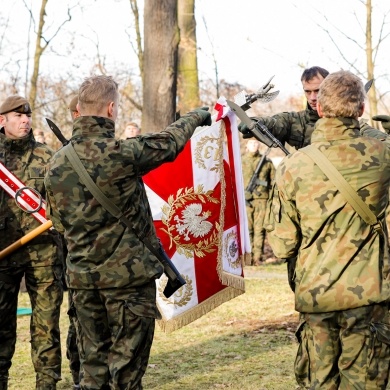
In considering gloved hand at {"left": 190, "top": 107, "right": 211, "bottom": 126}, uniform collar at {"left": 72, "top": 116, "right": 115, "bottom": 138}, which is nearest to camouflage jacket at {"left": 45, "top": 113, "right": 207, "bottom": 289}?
uniform collar at {"left": 72, "top": 116, "right": 115, "bottom": 138}

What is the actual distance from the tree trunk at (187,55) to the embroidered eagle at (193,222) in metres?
9.91

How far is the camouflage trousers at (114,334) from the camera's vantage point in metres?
4.60

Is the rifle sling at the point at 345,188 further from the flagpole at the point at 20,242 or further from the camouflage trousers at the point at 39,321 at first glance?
the camouflage trousers at the point at 39,321

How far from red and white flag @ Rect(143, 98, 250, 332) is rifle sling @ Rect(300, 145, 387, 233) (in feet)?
6.87

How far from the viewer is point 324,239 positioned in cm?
414

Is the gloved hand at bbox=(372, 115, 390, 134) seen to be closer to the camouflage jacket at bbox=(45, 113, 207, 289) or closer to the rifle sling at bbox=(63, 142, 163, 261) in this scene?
the camouflage jacket at bbox=(45, 113, 207, 289)

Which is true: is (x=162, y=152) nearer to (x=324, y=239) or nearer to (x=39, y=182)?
(x=324, y=239)

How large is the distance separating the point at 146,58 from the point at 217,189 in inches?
209

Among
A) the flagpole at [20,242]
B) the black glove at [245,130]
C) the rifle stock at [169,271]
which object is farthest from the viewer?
the flagpole at [20,242]

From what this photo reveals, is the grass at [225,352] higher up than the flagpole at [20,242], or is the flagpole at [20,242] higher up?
the flagpole at [20,242]

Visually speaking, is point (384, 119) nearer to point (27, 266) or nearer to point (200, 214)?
point (200, 214)

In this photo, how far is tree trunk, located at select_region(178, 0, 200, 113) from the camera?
15953 mm

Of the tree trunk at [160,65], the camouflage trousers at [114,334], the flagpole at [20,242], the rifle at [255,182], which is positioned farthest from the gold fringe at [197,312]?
the rifle at [255,182]

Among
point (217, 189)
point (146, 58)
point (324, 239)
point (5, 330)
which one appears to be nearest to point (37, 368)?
point (5, 330)
